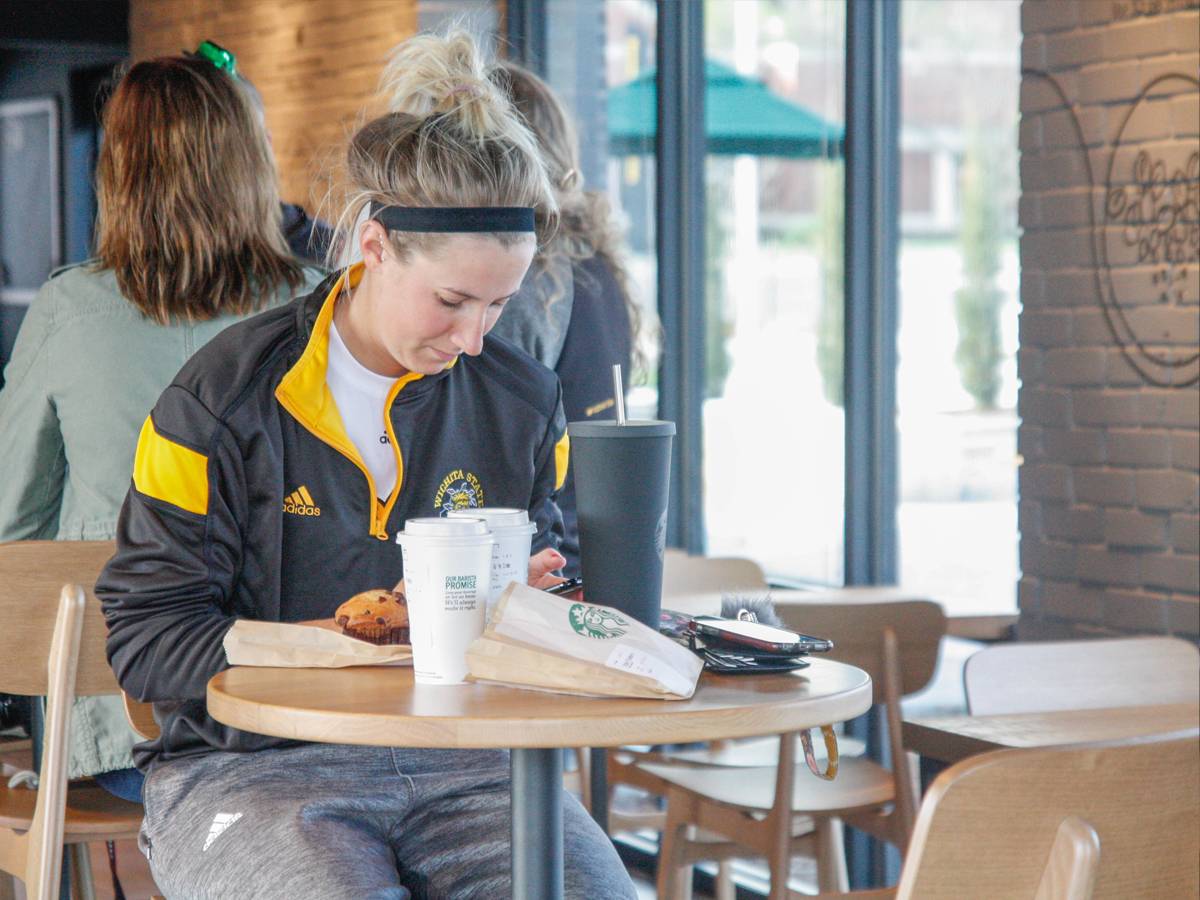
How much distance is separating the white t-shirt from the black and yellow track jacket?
0.01 m

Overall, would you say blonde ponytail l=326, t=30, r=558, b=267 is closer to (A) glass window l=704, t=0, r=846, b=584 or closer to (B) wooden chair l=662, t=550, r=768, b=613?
(B) wooden chair l=662, t=550, r=768, b=613

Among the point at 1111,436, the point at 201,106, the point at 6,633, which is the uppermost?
the point at 201,106

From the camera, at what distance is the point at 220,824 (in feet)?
5.26

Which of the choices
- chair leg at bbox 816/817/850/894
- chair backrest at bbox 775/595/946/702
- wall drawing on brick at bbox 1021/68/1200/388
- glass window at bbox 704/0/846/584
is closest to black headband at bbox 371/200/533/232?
chair backrest at bbox 775/595/946/702

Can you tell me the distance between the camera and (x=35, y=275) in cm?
829

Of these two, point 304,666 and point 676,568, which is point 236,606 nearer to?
point 304,666

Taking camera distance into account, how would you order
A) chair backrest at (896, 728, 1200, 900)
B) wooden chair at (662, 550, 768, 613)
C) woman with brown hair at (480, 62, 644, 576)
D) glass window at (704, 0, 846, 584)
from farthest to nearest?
glass window at (704, 0, 846, 584) → wooden chair at (662, 550, 768, 613) → woman with brown hair at (480, 62, 644, 576) → chair backrest at (896, 728, 1200, 900)

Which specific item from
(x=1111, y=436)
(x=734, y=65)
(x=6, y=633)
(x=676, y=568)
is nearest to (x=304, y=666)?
(x=6, y=633)

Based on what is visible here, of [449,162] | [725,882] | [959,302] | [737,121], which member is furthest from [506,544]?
[737,121]

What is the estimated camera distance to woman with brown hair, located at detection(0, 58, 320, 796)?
2.36 meters

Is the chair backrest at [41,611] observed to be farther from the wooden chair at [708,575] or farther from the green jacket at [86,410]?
the wooden chair at [708,575]

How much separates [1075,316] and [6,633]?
194cm

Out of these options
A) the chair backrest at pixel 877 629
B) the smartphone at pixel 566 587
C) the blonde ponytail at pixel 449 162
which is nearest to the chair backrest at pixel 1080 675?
the chair backrest at pixel 877 629

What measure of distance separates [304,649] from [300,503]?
284 millimetres
